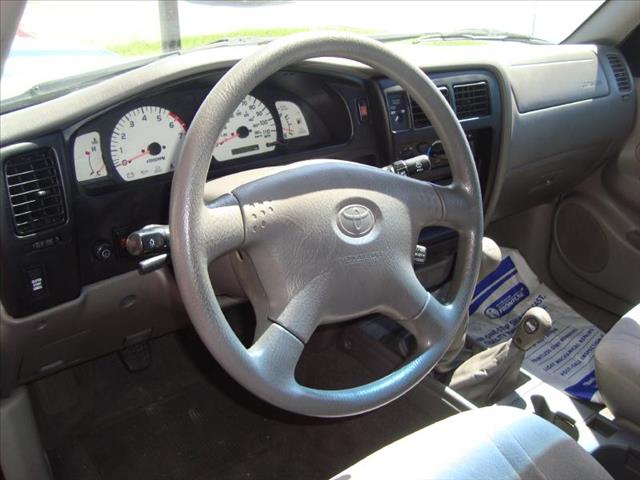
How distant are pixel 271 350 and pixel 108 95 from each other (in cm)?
57

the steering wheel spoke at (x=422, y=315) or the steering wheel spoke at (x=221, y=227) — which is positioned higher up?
the steering wheel spoke at (x=221, y=227)

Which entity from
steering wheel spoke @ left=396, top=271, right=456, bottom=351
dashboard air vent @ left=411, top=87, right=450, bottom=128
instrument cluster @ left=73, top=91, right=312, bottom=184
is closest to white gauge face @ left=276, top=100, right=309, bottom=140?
instrument cluster @ left=73, top=91, right=312, bottom=184

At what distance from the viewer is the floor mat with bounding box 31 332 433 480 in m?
1.92

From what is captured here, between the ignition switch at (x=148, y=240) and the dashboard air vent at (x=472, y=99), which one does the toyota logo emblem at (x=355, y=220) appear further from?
the dashboard air vent at (x=472, y=99)

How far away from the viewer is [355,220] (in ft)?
3.66

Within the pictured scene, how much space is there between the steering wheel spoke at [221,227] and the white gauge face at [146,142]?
1.20 ft

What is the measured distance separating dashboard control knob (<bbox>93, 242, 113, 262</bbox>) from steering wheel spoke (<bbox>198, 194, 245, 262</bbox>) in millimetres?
426

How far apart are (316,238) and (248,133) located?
495 mm

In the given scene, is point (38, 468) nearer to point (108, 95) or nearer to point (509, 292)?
point (108, 95)

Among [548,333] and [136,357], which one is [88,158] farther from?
[548,333]

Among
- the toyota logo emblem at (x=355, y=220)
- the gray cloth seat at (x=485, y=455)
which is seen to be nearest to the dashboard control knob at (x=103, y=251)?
the toyota logo emblem at (x=355, y=220)

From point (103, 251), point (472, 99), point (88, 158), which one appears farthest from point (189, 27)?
point (472, 99)

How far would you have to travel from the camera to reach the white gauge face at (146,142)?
4.34 feet

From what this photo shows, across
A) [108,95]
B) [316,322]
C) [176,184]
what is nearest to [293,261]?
[316,322]
